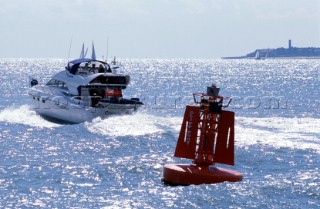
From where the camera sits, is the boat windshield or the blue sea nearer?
the blue sea

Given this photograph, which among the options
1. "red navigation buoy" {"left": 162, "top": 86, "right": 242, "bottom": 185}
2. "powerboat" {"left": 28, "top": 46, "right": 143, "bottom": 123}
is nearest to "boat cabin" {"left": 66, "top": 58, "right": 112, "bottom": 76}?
"powerboat" {"left": 28, "top": 46, "right": 143, "bottom": 123}

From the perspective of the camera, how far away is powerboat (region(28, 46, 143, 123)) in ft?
162

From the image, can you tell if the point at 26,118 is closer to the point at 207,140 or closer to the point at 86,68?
the point at 86,68

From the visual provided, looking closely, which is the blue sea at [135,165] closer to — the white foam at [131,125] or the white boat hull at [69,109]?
the white foam at [131,125]

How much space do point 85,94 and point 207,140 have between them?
22.8 metres

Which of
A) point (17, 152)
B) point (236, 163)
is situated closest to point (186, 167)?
point (236, 163)

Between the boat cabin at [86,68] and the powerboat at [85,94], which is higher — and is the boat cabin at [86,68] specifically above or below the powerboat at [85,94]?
above

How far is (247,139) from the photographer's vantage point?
136 ft

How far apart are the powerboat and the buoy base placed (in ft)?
65.3

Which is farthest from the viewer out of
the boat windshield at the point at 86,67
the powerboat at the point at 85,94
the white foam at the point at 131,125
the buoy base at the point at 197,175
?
the boat windshield at the point at 86,67

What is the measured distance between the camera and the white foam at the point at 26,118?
51672mm

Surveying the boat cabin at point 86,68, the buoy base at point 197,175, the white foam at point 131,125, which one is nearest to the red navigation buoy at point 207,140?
the buoy base at point 197,175

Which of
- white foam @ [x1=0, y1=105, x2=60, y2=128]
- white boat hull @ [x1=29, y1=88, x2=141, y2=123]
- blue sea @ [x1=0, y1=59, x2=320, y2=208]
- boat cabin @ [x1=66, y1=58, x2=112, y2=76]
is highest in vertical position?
boat cabin @ [x1=66, y1=58, x2=112, y2=76]

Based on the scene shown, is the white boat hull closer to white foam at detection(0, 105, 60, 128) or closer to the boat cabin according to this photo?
white foam at detection(0, 105, 60, 128)
